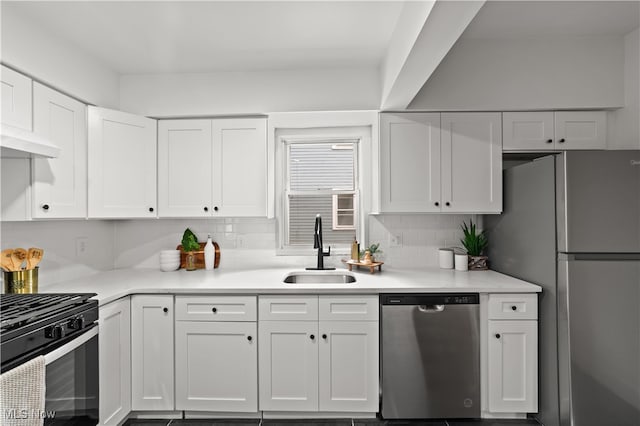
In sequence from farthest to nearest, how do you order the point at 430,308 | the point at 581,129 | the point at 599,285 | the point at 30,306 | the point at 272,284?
the point at 581,129 → the point at 272,284 → the point at 430,308 → the point at 599,285 → the point at 30,306

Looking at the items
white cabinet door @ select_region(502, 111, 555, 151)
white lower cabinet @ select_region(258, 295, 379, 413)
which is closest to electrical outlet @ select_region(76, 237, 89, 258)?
white lower cabinet @ select_region(258, 295, 379, 413)

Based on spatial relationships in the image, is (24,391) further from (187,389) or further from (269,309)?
(269,309)

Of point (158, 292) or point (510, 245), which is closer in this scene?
point (158, 292)

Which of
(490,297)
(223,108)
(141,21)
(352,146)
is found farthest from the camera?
(352,146)

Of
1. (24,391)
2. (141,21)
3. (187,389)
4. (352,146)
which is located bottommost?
(187,389)

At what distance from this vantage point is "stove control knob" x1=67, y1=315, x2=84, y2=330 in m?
1.64

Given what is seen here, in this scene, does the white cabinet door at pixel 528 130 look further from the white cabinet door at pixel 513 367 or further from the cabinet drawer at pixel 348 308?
the cabinet drawer at pixel 348 308

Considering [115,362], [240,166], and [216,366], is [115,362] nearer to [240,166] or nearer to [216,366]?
[216,366]

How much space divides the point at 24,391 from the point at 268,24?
7.23 feet

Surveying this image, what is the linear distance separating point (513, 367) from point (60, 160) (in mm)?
3196

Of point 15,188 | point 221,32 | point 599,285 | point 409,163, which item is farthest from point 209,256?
point 599,285

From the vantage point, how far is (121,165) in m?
2.56

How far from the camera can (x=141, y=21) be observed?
6.81ft

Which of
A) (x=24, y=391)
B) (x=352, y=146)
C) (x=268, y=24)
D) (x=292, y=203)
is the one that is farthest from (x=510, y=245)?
(x=24, y=391)
